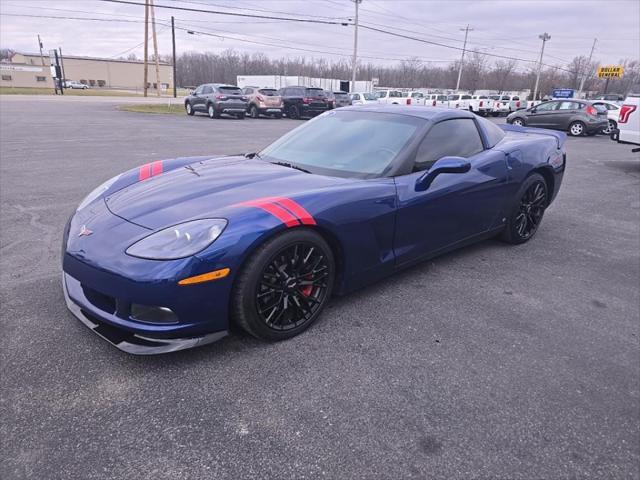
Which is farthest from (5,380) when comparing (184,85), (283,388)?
(184,85)

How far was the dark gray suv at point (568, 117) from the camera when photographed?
18.2m

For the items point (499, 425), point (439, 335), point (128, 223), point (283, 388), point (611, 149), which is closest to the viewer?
point (499, 425)

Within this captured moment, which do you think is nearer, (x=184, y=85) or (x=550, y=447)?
(x=550, y=447)

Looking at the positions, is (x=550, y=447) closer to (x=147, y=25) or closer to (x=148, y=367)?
(x=148, y=367)

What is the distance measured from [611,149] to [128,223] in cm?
1619

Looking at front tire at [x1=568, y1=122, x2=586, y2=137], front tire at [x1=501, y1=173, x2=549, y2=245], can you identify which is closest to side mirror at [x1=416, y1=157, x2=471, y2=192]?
front tire at [x1=501, y1=173, x2=549, y2=245]

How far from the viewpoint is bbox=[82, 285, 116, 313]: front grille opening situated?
2.27 metres

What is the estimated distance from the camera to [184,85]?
3799 inches

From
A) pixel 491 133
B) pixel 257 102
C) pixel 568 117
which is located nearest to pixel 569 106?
pixel 568 117

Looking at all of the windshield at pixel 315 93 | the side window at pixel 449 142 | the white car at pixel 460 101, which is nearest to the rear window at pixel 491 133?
the side window at pixel 449 142

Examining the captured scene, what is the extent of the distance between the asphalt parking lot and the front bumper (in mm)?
165

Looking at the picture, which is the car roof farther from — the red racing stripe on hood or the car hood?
the red racing stripe on hood

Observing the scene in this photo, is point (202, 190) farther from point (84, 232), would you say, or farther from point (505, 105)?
point (505, 105)

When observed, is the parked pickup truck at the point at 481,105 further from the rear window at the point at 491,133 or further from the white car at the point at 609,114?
the rear window at the point at 491,133
